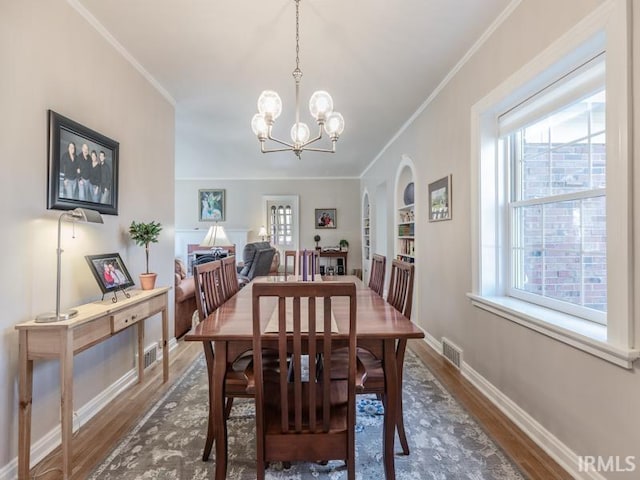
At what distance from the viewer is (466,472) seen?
1.59 metres

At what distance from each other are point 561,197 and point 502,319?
2.87 ft

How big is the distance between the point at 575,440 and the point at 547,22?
2.20 meters

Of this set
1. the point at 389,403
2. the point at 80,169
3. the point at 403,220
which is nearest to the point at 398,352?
the point at 389,403

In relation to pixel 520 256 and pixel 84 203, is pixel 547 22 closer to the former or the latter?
pixel 520 256

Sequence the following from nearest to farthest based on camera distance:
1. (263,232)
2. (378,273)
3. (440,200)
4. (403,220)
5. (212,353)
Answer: (212,353) → (378,273) → (440,200) → (403,220) → (263,232)

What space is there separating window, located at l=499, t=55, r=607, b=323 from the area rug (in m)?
0.94

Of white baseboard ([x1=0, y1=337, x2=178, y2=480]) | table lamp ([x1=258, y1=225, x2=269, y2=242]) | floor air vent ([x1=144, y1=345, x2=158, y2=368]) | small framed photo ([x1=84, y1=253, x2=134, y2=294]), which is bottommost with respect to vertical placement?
white baseboard ([x1=0, y1=337, x2=178, y2=480])

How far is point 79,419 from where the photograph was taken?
2.02 m

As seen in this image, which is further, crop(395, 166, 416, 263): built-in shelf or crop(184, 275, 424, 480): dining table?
crop(395, 166, 416, 263): built-in shelf

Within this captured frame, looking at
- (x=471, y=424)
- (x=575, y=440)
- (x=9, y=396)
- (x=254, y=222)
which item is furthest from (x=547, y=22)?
(x=254, y=222)

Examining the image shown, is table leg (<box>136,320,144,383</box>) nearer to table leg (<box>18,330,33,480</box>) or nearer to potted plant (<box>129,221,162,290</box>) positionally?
potted plant (<box>129,221,162,290</box>)

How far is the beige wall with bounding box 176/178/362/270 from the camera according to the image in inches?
308

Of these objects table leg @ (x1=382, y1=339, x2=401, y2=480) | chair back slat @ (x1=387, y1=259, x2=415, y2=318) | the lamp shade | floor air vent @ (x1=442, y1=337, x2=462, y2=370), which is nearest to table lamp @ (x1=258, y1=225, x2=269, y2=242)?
the lamp shade

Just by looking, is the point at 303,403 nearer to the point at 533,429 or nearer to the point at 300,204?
the point at 533,429
